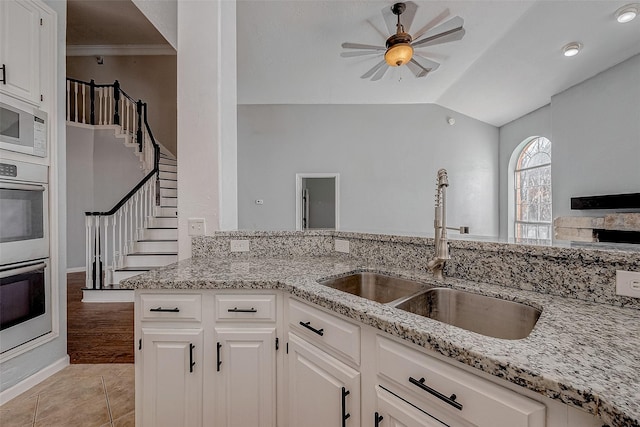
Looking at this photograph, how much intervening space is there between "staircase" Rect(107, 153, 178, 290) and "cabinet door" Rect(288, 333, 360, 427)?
3202 millimetres

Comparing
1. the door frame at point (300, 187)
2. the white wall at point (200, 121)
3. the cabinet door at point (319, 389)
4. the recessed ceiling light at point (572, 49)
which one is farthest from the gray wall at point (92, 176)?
the recessed ceiling light at point (572, 49)

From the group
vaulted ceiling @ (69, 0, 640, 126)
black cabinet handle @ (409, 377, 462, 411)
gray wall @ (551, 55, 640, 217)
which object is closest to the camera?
black cabinet handle @ (409, 377, 462, 411)

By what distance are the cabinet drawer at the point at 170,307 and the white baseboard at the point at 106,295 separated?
9.07ft

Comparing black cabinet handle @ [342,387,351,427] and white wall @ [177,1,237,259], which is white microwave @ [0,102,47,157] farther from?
black cabinet handle @ [342,387,351,427]

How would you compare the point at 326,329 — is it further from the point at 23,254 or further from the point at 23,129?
the point at 23,129

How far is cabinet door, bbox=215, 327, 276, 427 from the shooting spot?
122 cm

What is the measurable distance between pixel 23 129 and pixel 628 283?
3.18 m

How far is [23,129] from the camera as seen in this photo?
1867 millimetres

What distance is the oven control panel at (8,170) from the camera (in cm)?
174

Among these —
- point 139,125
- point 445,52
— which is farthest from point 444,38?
point 139,125

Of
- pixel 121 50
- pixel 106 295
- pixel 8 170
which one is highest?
pixel 121 50

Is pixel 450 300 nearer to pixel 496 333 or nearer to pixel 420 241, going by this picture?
pixel 496 333

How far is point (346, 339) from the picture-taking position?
952 millimetres

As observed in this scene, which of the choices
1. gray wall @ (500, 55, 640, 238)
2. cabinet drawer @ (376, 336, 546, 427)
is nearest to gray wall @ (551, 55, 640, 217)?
gray wall @ (500, 55, 640, 238)
